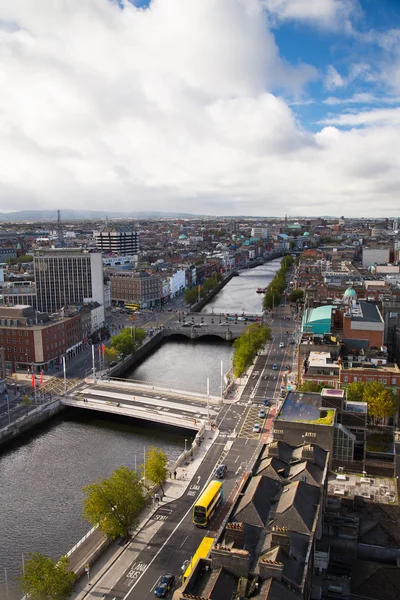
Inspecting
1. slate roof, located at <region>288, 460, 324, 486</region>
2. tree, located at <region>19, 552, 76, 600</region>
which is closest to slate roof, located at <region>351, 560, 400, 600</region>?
slate roof, located at <region>288, 460, 324, 486</region>

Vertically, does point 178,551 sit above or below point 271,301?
below

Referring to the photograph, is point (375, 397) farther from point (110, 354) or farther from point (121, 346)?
point (121, 346)

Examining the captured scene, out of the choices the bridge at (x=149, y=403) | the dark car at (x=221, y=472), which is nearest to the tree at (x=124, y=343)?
the bridge at (x=149, y=403)

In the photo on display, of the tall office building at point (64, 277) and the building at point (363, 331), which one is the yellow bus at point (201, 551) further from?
the tall office building at point (64, 277)

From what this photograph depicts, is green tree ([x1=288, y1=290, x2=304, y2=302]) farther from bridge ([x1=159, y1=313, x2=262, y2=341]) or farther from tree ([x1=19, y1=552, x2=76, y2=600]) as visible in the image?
tree ([x1=19, y1=552, x2=76, y2=600])

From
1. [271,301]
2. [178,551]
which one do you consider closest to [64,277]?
[271,301]
